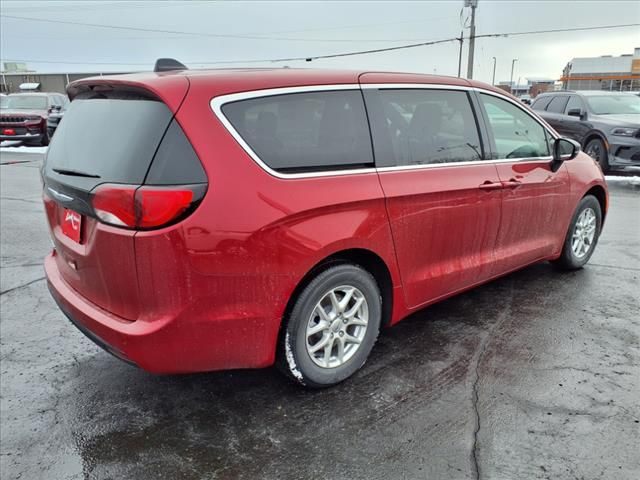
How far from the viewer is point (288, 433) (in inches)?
104

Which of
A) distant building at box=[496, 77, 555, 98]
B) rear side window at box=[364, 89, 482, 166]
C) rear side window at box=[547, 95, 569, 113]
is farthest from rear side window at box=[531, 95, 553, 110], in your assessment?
distant building at box=[496, 77, 555, 98]

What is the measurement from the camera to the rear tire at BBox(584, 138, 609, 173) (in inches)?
423

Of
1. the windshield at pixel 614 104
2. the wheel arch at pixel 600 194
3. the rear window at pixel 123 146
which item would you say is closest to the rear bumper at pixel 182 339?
the rear window at pixel 123 146

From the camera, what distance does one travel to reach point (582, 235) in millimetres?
4883

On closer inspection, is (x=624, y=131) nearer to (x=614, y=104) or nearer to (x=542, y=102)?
(x=614, y=104)

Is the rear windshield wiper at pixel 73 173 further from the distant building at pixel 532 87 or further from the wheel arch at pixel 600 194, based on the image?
the distant building at pixel 532 87

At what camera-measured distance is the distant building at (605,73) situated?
22.2m

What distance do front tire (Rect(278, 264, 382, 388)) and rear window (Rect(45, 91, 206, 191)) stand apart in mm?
865

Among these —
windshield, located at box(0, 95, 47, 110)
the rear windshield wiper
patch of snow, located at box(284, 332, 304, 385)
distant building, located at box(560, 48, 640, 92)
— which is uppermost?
distant building, located at box(560, 48, 640, 92)

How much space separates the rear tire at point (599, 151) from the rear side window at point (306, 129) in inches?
374

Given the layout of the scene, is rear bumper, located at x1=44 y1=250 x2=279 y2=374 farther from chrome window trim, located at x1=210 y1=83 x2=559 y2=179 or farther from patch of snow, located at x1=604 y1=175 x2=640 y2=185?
patch of snow, located at x1=604 y1=175 x2=640 y2=185

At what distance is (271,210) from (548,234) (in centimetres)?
283

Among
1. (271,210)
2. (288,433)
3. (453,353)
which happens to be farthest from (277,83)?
(453,353)

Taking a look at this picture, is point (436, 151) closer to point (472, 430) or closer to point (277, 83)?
point (277, 83)
